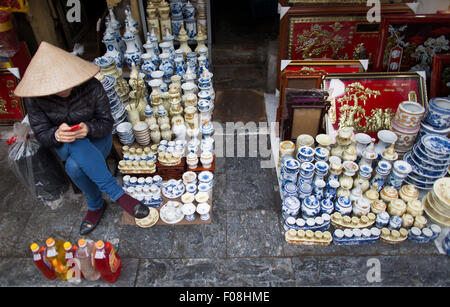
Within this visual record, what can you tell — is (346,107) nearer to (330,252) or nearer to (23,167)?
(330,252)

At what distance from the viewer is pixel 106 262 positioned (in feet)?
7.55

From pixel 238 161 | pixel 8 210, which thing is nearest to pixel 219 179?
pixel 238 161

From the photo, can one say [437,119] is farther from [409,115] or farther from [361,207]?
[361,207]

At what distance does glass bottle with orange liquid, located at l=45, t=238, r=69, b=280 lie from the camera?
235 cm

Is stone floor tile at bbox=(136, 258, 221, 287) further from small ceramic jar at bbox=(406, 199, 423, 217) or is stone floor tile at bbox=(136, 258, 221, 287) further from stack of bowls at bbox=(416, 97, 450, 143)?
stack of bowls at bbox=(416, 97, 450, 143)

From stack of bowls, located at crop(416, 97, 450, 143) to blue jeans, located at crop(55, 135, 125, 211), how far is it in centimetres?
288

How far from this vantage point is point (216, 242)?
2783 millimetres

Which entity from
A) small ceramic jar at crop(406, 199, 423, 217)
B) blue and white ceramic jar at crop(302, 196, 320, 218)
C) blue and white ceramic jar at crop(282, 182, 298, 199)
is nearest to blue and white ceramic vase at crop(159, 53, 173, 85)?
blue and white ceramic jar at crop(282, 182, 298, 199)

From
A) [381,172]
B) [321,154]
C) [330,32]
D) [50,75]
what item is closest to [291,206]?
[321,154]

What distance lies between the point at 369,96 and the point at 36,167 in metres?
3.38

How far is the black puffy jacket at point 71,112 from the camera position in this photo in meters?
2.50

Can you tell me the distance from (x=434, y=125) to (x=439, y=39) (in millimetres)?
1249

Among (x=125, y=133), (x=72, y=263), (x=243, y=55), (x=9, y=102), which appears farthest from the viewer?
(x=243, y=55)

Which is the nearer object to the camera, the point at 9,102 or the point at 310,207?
the point at 310,207
